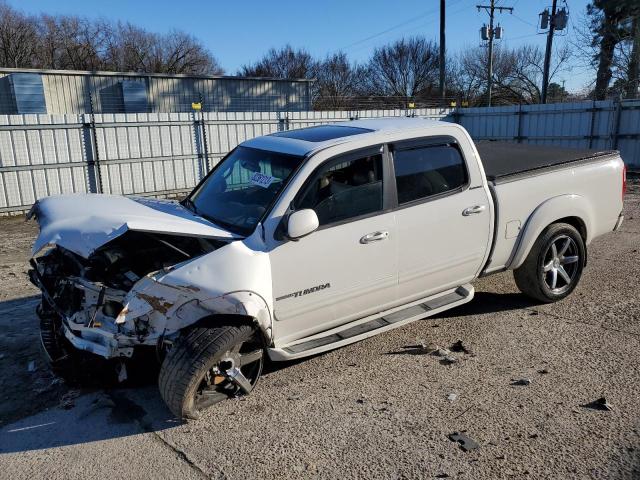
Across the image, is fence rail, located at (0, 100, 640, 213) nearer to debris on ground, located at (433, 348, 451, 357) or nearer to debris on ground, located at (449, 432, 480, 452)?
debris on ground, located at (433, 348, 451, 357)

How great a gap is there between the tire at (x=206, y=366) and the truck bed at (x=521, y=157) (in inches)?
106

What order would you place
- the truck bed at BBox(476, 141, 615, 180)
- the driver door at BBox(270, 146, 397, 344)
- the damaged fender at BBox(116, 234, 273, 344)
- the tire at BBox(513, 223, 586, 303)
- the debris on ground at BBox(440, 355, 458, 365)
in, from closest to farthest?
1. the damaged fender at BBox(116, 234, 273, 344)
2. the driver door at BBox(270, 146, 397, 344)
3. the debris on ground at BBox(440, 355, 458, 365)
4. the truck bed at BBox(476, 141, 615, 180)
5. the tire at BBox(513, 223, 586, 303)

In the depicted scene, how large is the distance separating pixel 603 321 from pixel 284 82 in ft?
91.1

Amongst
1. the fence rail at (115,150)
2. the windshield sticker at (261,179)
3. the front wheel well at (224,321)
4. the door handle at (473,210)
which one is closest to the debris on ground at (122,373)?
→ the front wheel well at (224,321)

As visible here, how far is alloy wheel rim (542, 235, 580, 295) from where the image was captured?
5223mm

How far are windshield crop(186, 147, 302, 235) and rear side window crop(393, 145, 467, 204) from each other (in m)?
0.88

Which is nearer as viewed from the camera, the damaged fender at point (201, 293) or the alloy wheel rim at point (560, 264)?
the damaged fender at point (201, 293)

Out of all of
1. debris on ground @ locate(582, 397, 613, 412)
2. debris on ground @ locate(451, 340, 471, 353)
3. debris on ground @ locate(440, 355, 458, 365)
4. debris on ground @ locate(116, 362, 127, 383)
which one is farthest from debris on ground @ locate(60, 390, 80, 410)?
debris on ground @ locate(582, 397, 613, 412)

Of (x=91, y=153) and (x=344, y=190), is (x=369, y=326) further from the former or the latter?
(x=91, y=153)

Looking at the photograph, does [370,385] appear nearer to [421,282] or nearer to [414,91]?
[421,282]

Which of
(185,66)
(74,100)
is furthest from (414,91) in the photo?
(74,100)

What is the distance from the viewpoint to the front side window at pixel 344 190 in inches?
151

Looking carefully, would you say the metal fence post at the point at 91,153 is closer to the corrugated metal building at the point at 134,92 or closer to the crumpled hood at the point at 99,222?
the crumpled hood at the point at 99,222

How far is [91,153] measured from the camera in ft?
42.4
